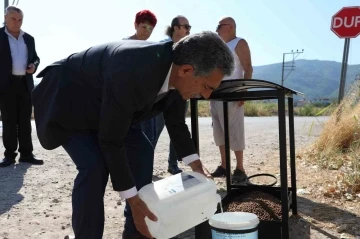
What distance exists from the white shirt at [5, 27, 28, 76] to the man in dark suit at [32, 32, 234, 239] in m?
3.37

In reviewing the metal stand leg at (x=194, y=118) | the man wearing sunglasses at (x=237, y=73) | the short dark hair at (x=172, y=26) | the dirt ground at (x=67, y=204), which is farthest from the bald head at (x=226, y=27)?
the metal stand leg at (x=194, y=118)

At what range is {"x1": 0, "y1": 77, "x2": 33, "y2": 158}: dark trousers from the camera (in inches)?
228

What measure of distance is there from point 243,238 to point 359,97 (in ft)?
17.2

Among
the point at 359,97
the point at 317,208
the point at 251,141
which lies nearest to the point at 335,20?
the point at 359,97

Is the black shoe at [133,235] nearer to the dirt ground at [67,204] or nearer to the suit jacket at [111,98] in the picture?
the dirt ground at [67,204]

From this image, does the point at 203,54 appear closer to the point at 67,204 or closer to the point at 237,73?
the point at 67,204

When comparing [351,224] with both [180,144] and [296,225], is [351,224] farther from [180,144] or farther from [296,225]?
[180,144]

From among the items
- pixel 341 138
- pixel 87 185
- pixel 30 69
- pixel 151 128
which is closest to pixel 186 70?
pixel 87 185

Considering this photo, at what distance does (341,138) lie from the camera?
6.30 meters

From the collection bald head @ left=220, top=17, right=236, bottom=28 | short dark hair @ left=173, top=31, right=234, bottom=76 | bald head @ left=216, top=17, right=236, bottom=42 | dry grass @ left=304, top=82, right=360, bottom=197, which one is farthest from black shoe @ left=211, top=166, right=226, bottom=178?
short dark hair @ left=173, top=31, right=234, bottom=76

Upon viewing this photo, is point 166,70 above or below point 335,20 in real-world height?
below

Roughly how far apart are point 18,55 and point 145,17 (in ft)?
6.69

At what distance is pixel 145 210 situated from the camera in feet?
7.47

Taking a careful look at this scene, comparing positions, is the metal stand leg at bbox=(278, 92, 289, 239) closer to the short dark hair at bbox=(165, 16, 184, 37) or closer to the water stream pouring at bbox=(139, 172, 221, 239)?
the water stream pouring at bbox=(139, 172, 221, 239)
